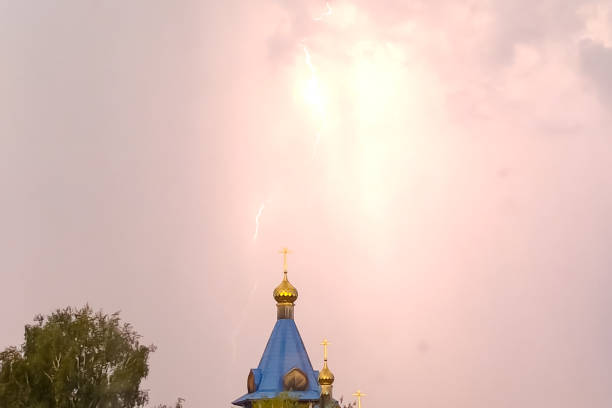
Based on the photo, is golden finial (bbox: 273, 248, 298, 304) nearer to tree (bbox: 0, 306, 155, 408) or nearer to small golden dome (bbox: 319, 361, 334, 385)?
small golden dome (bbox: 319, 361, 334, 385)

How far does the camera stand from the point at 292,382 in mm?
67188

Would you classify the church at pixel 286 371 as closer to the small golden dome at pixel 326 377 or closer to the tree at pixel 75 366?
the small golden dome at pixel 326 377

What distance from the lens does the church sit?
6694 centimetres

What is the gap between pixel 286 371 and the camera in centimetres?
6788

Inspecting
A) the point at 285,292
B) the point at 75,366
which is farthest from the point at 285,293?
the point at 75,366

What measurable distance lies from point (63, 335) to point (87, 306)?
5.52ft

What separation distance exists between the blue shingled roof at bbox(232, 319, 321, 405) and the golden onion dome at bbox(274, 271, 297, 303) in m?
1.60

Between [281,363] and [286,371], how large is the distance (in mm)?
775

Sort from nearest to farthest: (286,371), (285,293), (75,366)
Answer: (75,366)
(286,371)
(285,293)

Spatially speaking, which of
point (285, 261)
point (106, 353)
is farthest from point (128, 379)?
point (285, 261)

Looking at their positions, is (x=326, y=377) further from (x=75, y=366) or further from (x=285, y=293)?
(x=75, y=366)

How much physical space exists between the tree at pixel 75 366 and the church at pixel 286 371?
19.1 metres

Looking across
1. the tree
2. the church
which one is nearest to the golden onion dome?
the church

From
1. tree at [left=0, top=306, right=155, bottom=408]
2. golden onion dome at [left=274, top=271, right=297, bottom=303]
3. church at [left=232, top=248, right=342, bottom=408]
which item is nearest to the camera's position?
tree at [left=0, top=306, right=155, bottom=408]
